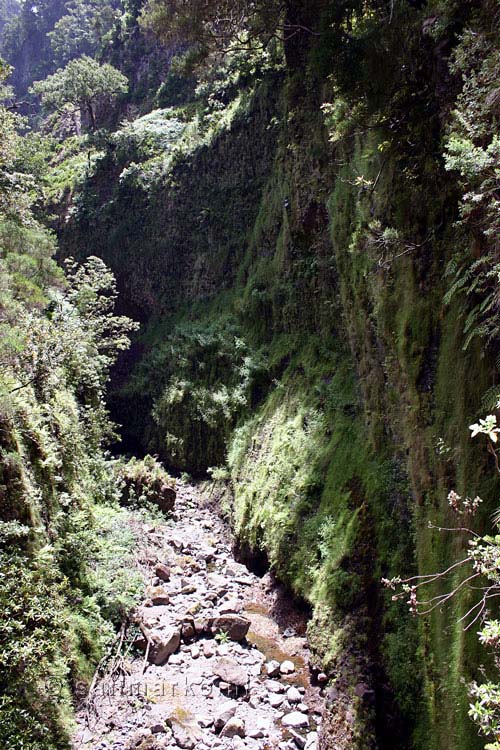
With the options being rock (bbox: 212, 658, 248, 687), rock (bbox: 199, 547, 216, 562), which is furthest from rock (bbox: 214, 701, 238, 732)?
rock (bbox: 199, 547, 216, 562)

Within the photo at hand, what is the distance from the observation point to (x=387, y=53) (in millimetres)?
7730

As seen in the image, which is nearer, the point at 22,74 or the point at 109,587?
the point at 109,587

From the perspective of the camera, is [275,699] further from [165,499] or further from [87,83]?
[87,83]

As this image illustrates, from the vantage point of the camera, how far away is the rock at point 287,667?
815 cm

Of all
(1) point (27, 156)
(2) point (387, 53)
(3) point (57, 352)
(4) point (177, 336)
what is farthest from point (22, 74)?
(2) point (387, 53)

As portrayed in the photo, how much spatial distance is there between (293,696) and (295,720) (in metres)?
0.44

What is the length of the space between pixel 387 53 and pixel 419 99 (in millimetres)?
1152

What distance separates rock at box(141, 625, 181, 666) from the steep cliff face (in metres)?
2.24

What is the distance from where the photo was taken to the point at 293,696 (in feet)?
25.0

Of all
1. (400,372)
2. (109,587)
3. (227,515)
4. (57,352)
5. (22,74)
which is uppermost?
(22,74)

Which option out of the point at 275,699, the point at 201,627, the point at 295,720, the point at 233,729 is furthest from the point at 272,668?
the point at 201,627

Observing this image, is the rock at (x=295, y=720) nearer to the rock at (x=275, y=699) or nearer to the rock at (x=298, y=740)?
the rock at (x=298, y=740)

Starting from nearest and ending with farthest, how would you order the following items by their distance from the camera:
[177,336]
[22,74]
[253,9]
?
[253,9] < [177,336] < [22,74]

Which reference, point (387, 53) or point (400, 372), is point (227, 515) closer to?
point (400, 372)
